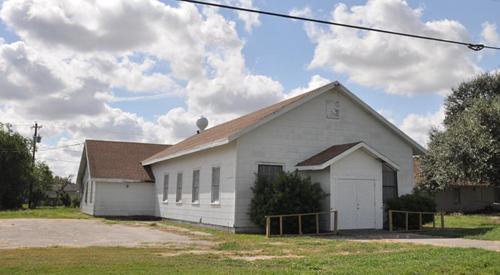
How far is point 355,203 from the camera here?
2112 centimetres

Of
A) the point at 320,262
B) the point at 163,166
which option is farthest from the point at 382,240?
the point at 163,166

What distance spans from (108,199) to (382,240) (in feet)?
69.8

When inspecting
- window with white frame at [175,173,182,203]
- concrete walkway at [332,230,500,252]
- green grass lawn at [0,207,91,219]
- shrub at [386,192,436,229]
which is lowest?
concrete walkway at [332,230,500,252]

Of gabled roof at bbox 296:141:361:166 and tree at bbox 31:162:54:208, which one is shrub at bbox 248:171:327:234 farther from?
tree at bbox 31:162:54:208

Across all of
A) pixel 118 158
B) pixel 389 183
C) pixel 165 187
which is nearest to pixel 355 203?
pixel 389 183

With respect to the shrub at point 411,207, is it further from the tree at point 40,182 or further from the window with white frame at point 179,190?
the tree at point 40,182

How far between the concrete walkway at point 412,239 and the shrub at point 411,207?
117cm

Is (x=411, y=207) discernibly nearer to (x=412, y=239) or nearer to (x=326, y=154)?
(x=326, y=154)

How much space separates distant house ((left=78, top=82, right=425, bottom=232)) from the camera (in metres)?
21.0

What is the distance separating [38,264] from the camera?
10703 millimetres

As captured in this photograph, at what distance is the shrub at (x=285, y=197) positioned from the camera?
65.0 ft

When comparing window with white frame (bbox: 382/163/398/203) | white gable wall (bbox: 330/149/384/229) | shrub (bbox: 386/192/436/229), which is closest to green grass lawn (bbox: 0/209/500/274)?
white gable wall (bbox: 330/149/384/229)

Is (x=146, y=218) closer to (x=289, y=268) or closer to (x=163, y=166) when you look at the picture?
(x=163, y=166)

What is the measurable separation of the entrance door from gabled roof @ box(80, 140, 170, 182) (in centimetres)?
1688
